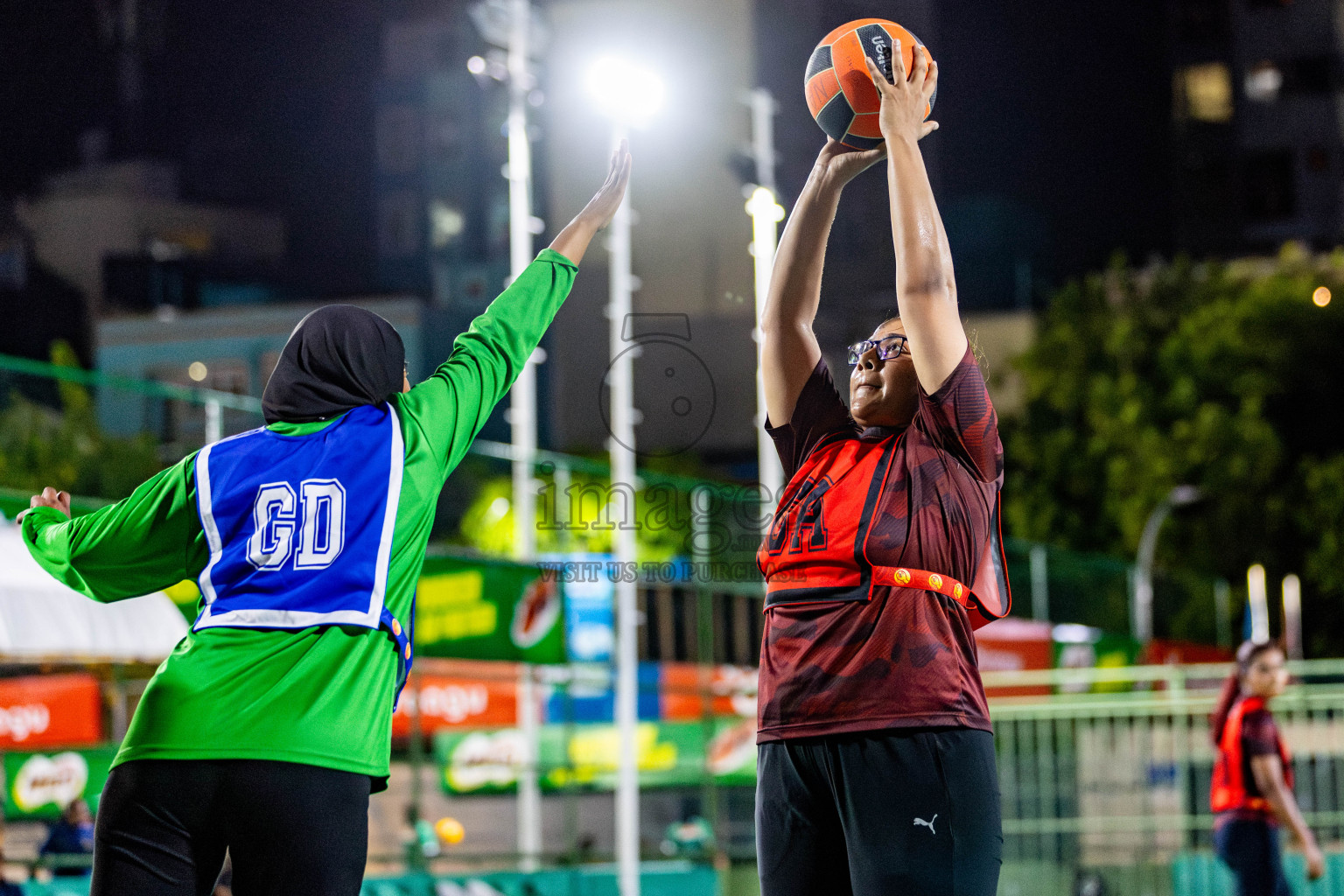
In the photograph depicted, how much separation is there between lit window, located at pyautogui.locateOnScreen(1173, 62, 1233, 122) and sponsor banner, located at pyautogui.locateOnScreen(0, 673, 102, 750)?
42.6m

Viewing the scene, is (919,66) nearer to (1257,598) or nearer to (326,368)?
(326,368)

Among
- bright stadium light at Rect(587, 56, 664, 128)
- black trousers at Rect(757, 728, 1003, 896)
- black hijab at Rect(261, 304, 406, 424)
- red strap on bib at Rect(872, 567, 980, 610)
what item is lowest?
black trousers at Rect(757, 728, 1003, 896)

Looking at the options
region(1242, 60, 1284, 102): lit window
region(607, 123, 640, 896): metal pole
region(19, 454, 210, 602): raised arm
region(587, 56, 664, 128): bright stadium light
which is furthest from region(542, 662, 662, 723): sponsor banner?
region(1242, 60, 1284, 102): lit window

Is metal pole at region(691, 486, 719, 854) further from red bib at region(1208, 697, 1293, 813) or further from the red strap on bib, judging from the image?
the red strap on bib

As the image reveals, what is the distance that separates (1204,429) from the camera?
32.3 meters

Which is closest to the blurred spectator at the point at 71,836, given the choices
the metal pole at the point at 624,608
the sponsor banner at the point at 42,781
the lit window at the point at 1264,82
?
the sponsor banner at the point at 42,781

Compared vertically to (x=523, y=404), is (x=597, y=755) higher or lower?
lower

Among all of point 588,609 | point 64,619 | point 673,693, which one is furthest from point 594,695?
point 64,619

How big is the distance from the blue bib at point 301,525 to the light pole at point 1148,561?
23.9 m

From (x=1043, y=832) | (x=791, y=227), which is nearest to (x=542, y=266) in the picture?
(x=791, y=227)

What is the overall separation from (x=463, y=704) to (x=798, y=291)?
12.7 m

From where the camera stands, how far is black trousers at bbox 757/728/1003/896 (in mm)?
2965

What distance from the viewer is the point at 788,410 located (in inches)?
141

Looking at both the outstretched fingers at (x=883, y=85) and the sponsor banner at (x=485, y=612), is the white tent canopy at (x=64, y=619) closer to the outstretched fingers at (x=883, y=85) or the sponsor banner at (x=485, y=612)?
the sponsor banner at (x=485, y=612)
